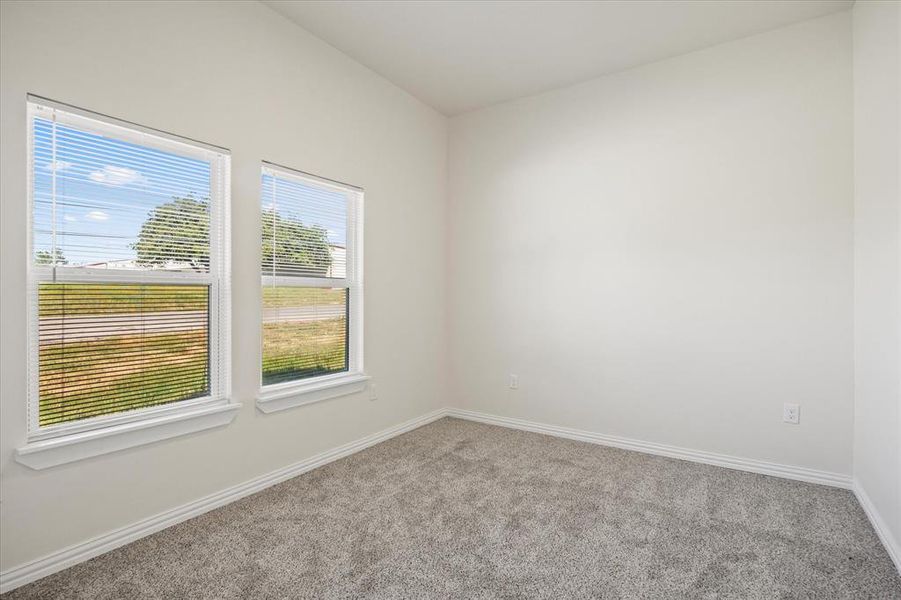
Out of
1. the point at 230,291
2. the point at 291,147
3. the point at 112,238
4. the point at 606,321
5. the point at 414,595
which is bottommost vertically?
the point at 414,595

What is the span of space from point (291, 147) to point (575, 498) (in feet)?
8.78

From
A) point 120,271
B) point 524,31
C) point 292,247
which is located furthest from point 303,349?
point 524,31

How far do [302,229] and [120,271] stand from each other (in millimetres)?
1095

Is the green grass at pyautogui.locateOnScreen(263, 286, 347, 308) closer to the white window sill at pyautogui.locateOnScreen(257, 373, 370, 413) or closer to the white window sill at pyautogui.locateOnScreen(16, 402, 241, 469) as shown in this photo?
the white window sill at pyautogui.locateOnScreen(257, 373, 370, 413)

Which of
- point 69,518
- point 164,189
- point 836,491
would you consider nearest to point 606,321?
point 836,491

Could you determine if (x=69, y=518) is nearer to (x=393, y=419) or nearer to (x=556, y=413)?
(x=393, y=419)

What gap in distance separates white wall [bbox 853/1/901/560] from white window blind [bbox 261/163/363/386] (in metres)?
2.97

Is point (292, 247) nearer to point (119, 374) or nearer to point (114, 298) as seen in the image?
point (114, 298)

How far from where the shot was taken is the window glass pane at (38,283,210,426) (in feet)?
6.33

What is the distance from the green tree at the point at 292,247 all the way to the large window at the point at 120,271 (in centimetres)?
29

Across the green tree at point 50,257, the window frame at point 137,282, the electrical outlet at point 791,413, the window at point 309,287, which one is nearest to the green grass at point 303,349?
the window at point 309,287

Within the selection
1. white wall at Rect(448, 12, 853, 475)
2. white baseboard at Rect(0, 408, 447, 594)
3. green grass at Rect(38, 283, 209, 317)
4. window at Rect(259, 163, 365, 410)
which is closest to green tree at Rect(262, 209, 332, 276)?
window at Rect(259, 163, 365, 410)

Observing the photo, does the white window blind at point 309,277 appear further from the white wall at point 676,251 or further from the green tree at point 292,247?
the white wall at point 676,251

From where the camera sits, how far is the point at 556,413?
12.3 ft
